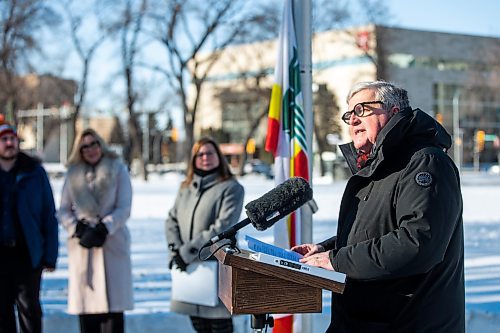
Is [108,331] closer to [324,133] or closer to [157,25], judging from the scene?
[157,25]

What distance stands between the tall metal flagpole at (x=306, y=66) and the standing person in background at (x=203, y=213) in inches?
27.6

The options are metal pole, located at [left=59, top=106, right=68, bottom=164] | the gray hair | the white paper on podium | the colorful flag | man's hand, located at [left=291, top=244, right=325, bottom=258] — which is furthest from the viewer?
metal pole, located at [left=59, top=106, right=68, bottom=164]

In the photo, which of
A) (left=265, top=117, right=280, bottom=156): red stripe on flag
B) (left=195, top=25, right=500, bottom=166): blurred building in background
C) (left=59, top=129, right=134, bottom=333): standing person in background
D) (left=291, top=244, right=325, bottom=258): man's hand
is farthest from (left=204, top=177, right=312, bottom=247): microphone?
(left=195, top=25, right=500, bottom=166): blurred building in background

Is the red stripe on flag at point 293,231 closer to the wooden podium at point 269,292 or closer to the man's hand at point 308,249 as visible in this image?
the man's hand at point 308,249

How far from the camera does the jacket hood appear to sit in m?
2.83

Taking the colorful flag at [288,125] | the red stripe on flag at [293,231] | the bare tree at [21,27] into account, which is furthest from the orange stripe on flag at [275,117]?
the bare tree at [21,27]

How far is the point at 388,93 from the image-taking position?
9.78 ft

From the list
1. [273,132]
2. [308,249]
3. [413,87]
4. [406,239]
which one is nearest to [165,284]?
[273,132]

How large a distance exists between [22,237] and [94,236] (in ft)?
1.83

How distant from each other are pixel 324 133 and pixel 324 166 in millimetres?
9888

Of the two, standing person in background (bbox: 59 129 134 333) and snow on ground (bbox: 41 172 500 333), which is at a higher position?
standing person in background (bbox: 59 129 134 333)

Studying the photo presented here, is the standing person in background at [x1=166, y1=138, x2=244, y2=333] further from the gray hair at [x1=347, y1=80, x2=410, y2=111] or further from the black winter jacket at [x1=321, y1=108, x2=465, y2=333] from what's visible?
the gray hair at [x1=347, y1=80, x2=410, y2=111]

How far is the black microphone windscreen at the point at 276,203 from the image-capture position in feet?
9.30

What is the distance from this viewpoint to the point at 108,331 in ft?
19.4
